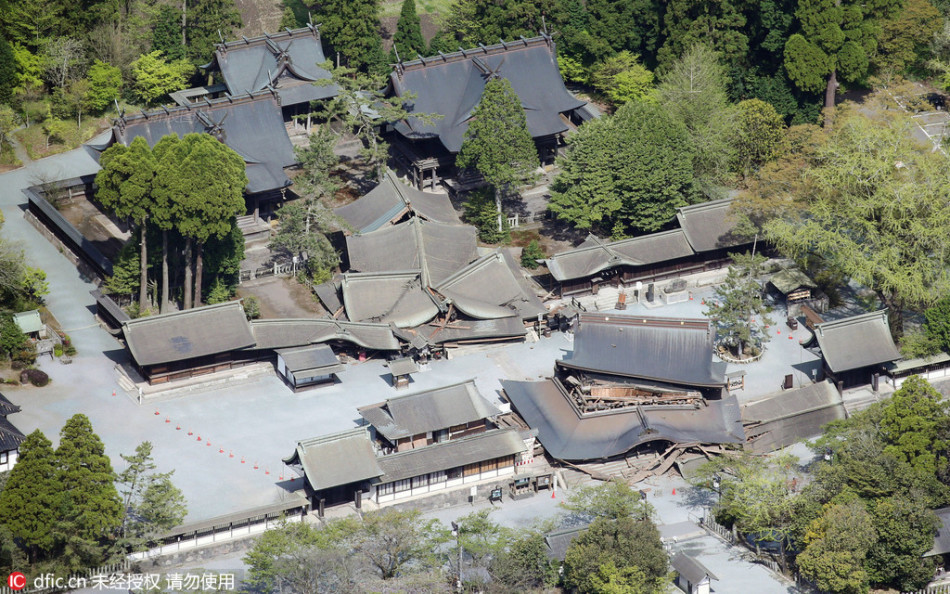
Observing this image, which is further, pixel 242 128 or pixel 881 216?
pixel 242 128

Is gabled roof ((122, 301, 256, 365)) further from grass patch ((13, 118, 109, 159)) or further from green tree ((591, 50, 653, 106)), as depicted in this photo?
green tree ((591, 50, 653, 106))

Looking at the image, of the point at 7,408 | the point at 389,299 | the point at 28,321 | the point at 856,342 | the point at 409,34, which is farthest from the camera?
the point at 409,34

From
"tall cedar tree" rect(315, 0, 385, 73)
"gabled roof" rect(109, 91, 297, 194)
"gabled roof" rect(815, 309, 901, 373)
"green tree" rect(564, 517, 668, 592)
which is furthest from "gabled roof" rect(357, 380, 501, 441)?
"tall cedar tree" rect(315, 0, 385, 73)

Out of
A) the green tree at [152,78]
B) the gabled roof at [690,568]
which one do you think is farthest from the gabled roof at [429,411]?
the green tree at [152,78]

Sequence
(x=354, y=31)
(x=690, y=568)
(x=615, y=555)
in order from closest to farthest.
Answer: (x=615, y=555)
(x=690, y=568)
(x=354, y=31)

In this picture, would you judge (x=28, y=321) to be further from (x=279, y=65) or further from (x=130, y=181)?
(x=279, y=65)

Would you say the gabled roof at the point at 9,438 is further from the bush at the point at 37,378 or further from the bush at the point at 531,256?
the bush at the point at 531,256

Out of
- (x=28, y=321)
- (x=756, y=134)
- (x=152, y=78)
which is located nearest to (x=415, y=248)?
(x=28, y=321)

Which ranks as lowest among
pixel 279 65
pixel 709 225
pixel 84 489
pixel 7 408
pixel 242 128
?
pixel 7 408

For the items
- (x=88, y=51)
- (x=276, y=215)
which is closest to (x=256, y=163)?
(x=276, y=215)
